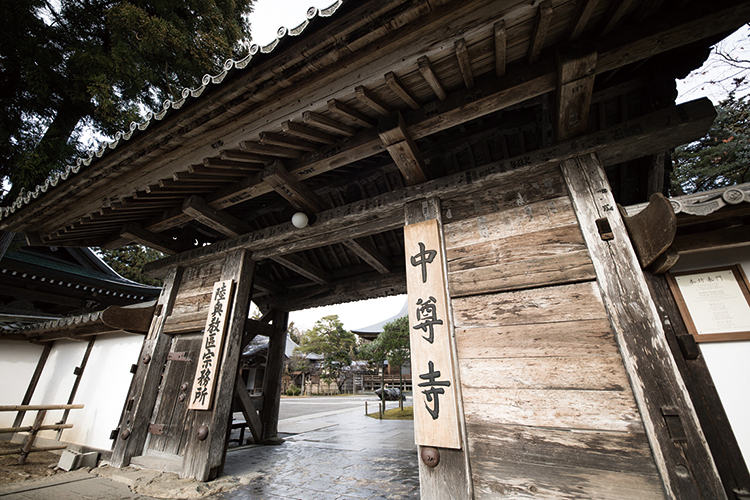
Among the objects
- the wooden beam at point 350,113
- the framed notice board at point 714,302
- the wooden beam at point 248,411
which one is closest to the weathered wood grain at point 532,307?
the framed notice board at point 714,302

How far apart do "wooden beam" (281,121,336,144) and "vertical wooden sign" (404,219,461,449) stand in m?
1.46

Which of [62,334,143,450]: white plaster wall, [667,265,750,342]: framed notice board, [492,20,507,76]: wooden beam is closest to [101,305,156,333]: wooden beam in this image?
[62,334,143,450]: white plaster wall

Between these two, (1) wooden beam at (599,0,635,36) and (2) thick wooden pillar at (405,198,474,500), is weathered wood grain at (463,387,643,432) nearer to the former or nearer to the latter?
(2) thick wooden pillar at (405,198,474,500)

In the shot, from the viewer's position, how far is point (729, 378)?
2.20 metres

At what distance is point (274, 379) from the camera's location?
756 cm

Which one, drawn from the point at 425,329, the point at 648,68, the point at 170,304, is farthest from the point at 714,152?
the point at 170,304

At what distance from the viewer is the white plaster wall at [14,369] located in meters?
6.51

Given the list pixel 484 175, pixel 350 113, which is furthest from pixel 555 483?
pixel 350 113

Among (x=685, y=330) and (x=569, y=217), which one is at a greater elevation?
(x=569, y=217)

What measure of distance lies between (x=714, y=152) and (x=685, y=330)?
1097cm

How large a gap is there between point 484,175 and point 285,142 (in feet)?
7.75

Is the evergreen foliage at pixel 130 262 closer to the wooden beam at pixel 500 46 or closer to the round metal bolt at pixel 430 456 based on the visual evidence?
the round metal bolt at pixel 430 456

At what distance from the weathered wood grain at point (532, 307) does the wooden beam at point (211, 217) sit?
392 centimetres

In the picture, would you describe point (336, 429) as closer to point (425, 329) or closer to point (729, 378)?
point (425, 329)
